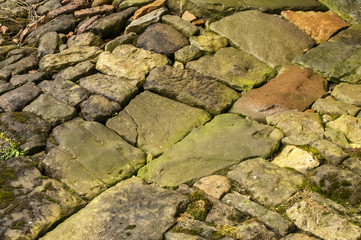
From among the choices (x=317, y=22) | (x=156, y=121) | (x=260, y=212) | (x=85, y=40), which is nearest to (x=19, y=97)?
(x=85, y=40)

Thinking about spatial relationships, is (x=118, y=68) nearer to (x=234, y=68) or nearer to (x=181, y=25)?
(x=181, y=25)

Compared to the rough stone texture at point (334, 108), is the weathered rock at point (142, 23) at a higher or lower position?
higher

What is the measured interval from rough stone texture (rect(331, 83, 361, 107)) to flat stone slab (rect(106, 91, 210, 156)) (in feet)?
4.78

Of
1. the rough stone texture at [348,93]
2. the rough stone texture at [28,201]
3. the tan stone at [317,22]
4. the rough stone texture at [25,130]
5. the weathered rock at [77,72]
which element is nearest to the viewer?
the rough stone texture at [28,201]

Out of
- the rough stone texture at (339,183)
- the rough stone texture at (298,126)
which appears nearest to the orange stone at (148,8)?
the rough stone texture at (298,126)

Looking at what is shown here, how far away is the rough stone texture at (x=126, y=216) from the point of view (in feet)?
9.88

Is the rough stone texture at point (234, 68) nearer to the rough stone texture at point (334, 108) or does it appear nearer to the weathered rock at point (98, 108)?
the rough stone texture at point (334, 108)

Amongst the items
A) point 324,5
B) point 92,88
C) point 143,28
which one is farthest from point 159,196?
point 324,5

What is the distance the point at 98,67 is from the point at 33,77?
823 mm

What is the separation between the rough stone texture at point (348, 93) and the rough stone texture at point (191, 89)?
43.5 inches

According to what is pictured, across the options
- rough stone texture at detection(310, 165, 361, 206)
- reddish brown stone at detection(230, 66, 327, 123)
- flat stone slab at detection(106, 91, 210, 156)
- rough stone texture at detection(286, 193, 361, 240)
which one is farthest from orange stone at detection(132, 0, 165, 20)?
rough stone texture at detection(286, 193, 361, 240)

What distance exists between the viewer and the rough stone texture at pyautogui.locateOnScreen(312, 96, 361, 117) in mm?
4035

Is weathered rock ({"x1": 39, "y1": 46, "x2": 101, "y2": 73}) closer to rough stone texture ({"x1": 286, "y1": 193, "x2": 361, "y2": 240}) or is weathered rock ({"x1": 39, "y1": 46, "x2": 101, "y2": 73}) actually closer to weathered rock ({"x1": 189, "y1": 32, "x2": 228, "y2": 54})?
weathered rock ({"x1": 189, "y1": 32, "x2": 228, "y2": 54})

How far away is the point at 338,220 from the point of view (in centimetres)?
287
